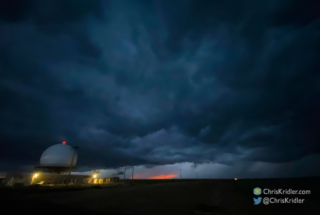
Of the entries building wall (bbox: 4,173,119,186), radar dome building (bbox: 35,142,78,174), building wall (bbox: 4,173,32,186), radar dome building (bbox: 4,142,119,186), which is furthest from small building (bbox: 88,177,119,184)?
building wall (bbox: 4,173,32,186)

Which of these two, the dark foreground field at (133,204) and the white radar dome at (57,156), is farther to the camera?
the white radar dome at (57,156)

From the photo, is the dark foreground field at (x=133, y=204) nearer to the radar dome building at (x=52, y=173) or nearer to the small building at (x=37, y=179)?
the small building at (x=37, y=179)

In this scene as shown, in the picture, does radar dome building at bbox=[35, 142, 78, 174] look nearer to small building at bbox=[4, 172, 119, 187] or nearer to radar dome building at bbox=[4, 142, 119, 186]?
radar dome building at bbox=[4, 142, 119, 186]

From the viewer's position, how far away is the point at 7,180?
59094 mm

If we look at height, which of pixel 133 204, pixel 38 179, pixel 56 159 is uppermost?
pixel 56 159

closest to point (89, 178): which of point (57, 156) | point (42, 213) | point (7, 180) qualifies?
point (57, 156)

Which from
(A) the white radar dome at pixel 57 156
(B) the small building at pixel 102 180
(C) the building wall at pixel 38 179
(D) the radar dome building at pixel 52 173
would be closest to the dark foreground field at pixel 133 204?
(C) the building wall at pixel 38 179

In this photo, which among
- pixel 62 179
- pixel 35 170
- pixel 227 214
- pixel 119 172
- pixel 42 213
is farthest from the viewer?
pixel 119 172

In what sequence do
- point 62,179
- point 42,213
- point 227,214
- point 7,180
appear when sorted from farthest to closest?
point 62,179 → point 7,180 → point 227,214 → point 42,213

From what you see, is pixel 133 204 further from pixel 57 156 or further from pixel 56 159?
pixel 57 156

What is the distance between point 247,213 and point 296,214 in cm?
839

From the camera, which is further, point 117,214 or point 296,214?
point 296,214

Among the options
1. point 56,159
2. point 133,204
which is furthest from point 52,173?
point 133,204

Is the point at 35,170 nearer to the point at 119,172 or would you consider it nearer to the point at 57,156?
the point at 57,156
